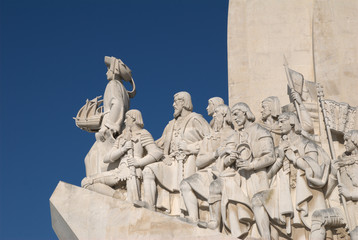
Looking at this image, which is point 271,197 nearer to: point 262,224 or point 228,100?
point 262,224

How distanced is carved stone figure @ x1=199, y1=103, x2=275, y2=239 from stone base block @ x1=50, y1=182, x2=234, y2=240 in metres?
0.42

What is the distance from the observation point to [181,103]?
14.8 m

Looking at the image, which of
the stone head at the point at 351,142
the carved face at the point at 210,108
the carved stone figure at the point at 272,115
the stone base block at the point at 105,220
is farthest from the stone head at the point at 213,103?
the stone head at the point at 351,142

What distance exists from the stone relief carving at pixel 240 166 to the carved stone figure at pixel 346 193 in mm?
14

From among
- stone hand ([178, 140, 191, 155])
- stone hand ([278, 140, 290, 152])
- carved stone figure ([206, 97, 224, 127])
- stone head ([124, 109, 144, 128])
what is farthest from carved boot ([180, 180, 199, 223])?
stone head ([124, 109, 144, 128])

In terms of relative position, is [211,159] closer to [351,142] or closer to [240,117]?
[240,117]

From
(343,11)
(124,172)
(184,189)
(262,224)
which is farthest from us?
(343,11)

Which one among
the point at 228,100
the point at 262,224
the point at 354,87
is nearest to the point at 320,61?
the point at 354,87

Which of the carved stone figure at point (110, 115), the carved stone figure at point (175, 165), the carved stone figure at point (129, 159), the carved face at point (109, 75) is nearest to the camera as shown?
the carved stone figure at point (175, 165)

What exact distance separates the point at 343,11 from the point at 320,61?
907mm

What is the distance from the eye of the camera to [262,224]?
41.7 ft

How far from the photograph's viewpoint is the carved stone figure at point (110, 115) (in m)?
15.3

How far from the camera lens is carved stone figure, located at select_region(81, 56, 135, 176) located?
15344 millimetres

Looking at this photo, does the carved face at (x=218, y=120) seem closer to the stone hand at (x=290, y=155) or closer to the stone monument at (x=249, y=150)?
the stone monument at (x=249, y=150)
